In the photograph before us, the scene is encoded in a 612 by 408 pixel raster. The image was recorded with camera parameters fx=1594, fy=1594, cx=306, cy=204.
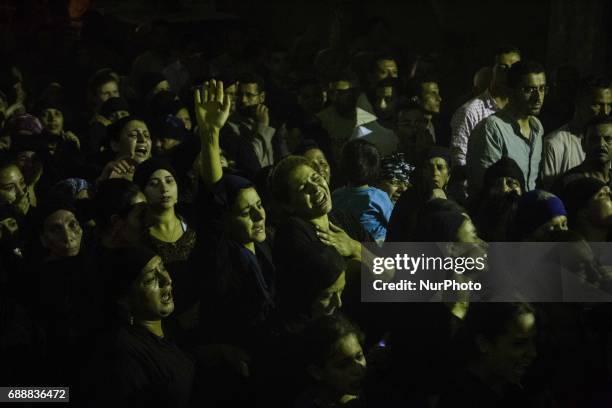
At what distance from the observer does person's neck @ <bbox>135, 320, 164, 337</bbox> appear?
7.14 m

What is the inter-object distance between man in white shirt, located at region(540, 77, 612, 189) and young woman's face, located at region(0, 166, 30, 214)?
113 inches

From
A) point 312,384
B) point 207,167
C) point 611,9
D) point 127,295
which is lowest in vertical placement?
point 312,384

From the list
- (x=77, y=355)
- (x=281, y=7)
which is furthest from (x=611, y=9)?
(x=77, y=355)

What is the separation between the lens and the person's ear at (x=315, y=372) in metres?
7.41

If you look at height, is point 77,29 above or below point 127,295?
above

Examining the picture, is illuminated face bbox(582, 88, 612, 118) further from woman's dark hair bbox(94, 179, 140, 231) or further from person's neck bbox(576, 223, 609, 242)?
woman's dark hair bbox(94, 179, 140, 231)

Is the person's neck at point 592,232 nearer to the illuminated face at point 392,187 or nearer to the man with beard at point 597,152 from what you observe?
the man with beard at point 597,152

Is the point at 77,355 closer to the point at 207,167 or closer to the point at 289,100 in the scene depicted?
the point at 207,167

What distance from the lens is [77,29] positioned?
12.8 metres

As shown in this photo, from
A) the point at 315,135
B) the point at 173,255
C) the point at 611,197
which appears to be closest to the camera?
the point at 173,255

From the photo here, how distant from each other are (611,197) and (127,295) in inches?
104

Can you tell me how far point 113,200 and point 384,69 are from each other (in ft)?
9.96

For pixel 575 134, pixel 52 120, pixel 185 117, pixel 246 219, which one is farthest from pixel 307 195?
pixel 52 120

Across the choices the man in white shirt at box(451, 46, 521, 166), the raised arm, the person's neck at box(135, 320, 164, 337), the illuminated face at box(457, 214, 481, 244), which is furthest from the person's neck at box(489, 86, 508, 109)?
the person's neck at box(135, 320, 164, 337)
